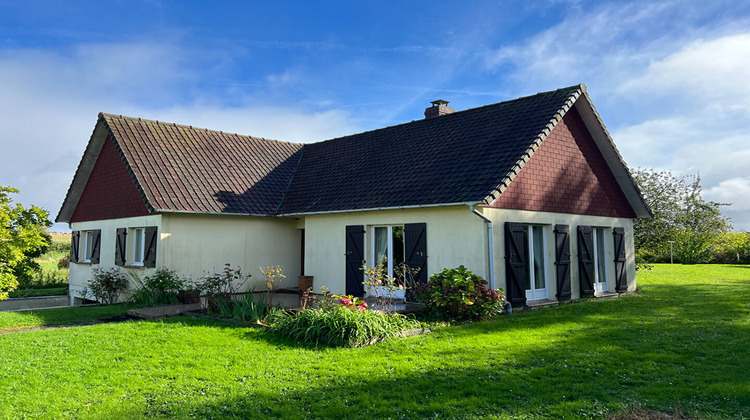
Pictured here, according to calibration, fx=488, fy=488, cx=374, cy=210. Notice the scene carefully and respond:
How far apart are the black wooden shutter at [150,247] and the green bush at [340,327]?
22.7 feet

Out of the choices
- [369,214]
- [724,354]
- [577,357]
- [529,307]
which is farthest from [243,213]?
[724,354]

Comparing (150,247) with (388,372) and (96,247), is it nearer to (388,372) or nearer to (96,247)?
(96,247)

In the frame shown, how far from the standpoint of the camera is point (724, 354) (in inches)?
273

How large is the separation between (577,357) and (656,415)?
2304mm

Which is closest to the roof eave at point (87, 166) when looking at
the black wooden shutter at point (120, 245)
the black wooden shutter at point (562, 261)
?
the black wooden shutter at point (120, 245)

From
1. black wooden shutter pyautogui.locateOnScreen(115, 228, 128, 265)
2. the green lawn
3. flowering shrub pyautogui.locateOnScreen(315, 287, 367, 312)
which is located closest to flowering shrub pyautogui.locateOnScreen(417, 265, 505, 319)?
the green lawn

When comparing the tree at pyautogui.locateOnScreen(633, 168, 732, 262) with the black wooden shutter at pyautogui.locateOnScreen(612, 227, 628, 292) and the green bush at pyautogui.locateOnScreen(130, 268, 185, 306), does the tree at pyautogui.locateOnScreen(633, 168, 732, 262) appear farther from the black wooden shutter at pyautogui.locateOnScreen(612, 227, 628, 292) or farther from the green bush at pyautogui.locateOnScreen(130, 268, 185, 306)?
the green bush at pyautogui.locateOnScreen(130, 268, 185, 306)

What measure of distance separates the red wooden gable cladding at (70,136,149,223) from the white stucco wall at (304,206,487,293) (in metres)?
5.22

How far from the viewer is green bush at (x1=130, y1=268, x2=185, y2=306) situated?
41.1 feet

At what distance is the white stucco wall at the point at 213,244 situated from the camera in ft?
45.7

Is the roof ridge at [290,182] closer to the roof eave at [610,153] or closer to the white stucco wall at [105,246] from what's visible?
the white stucco wall at [105,246]

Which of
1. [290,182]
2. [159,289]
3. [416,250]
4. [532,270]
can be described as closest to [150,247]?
[159,289]

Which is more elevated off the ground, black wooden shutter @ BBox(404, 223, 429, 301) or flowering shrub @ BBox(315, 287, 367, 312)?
black wooden shutter @ BBox(404, 223, 429, 301)

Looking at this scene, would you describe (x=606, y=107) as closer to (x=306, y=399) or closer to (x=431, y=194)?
(x=431, y=194)
